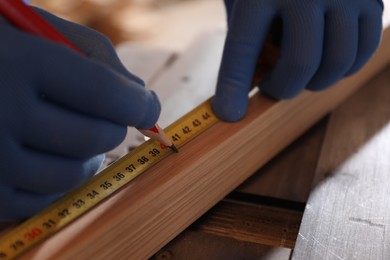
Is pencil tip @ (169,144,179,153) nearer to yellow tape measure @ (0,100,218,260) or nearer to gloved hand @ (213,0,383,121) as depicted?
yellow tape measure @ (0,100,218,260)

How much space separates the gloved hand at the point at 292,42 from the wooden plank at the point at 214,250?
0.30 meters

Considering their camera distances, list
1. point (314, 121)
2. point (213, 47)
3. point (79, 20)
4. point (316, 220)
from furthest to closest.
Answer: point (79, 20) → point (213, 47) → point (314, 121) → point (316, 220)

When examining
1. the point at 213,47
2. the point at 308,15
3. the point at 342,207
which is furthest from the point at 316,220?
the point at 213,47

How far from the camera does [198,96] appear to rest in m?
1.64

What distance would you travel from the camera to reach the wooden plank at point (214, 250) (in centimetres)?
105

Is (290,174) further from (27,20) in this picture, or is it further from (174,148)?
(27,20)

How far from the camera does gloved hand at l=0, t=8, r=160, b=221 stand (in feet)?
2.73

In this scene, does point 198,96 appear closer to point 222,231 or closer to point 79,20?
point 222,231

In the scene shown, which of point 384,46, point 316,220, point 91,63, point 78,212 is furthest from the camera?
point 384,46

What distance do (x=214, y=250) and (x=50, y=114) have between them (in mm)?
479

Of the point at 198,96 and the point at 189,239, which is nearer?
the point at 189,239

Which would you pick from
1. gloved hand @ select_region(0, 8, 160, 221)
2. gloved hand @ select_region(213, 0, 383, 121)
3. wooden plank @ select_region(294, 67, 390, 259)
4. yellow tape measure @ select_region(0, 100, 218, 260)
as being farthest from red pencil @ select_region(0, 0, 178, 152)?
wooden plank @ select_region(294, 67, 390, 259)

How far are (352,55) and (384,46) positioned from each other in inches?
18.1

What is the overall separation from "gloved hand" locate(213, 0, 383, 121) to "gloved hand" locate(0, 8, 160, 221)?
32 cm
